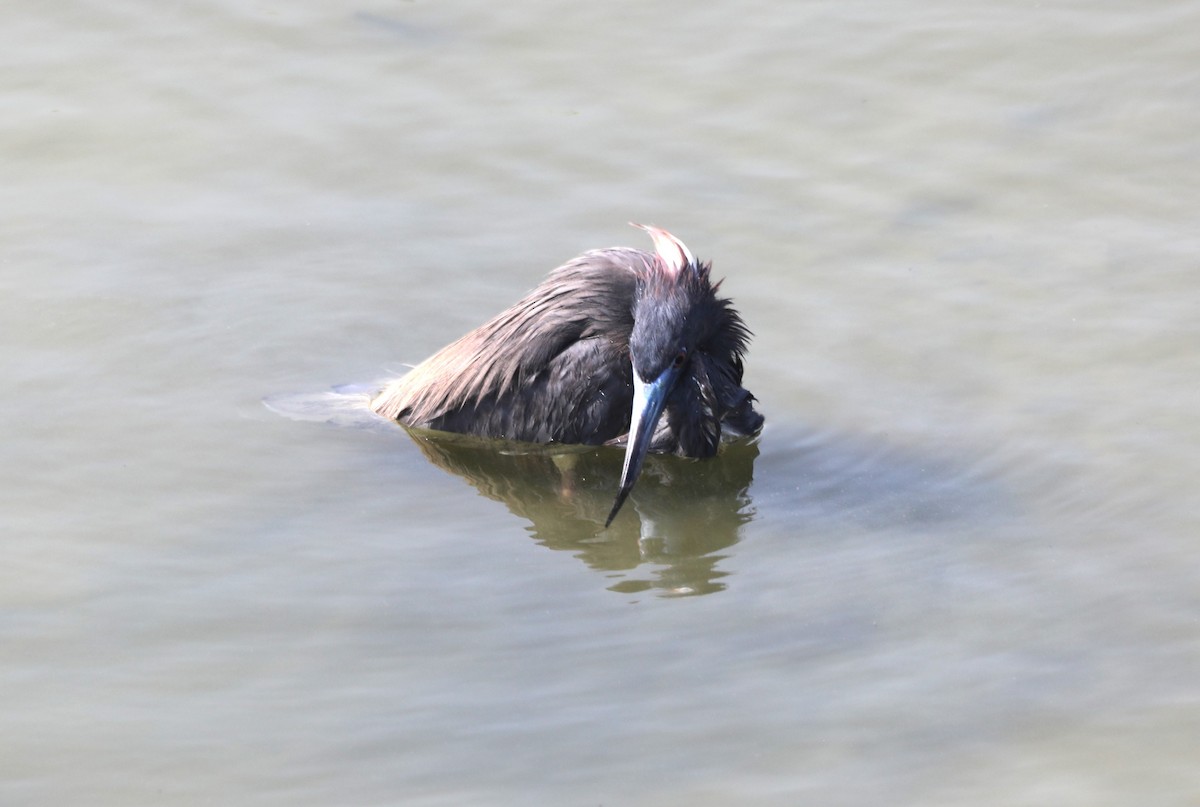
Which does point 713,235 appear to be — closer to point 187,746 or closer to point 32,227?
point 32,227

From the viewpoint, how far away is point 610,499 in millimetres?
6750

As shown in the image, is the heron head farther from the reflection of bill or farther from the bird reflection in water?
the reflection of bill

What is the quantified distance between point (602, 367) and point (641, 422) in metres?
0.45

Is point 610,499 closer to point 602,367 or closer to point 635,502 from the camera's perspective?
point 635,502

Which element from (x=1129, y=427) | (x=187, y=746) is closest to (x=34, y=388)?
(x=187, y=746)

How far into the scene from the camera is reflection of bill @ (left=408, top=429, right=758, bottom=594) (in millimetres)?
6211

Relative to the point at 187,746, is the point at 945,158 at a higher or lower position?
higher

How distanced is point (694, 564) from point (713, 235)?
2.35 m

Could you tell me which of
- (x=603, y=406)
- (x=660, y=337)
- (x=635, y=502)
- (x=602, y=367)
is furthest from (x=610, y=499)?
(x=660, y=337)

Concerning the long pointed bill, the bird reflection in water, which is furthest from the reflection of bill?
the long pointed bill

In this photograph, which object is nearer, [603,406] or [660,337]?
[660,337]

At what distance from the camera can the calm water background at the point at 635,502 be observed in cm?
502

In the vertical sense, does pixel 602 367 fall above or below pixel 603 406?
above

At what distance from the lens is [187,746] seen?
4973mm
